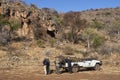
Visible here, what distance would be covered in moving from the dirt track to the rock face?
22851 millimetres

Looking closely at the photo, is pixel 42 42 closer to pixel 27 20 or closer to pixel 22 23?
pixel 22 23

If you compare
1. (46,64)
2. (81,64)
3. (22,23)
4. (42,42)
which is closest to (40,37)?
(22,23)

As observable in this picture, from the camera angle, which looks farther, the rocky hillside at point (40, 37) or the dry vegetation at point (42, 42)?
the rocky hillside at point (40, 37)

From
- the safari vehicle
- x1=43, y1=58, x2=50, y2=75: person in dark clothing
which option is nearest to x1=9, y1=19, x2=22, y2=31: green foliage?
the safari vehicle

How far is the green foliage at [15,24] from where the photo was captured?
50.8 m

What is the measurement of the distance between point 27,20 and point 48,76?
1185 inches

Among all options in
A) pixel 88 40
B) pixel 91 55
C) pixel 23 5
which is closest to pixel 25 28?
pixel 23 5

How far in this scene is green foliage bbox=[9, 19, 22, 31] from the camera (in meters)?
50.8

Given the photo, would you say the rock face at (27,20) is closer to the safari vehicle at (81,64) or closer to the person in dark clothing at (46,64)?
the safari vehicle at (81,64)

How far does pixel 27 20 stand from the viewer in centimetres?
5522

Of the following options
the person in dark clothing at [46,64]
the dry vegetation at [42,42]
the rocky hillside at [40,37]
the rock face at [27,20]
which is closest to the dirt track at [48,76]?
the dry vegetation at [42,42]

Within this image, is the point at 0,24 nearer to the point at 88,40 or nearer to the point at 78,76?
the point at 88,40

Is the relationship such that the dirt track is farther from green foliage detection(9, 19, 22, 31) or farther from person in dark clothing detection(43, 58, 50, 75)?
green foliage detection(9, 19, 22, 31)

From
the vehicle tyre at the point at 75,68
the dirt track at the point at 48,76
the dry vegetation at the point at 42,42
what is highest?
the dry vegetation at the point at 42,42
